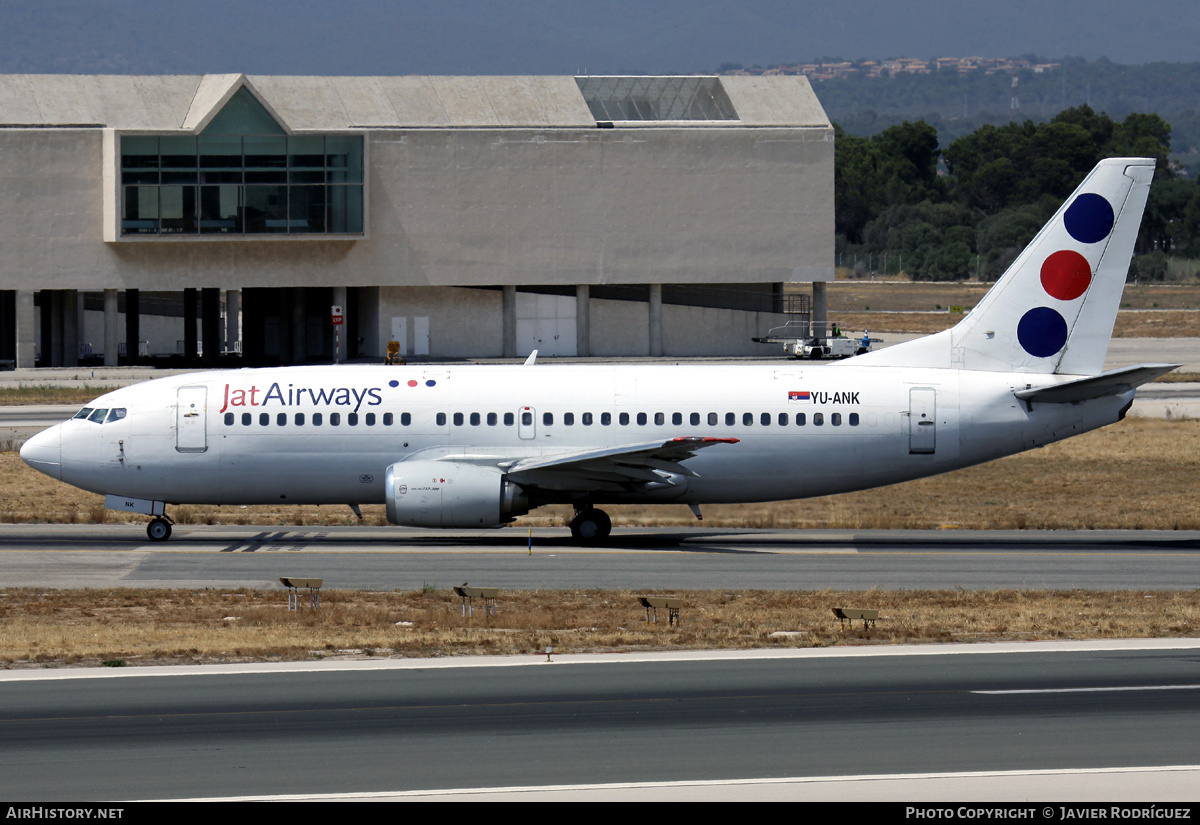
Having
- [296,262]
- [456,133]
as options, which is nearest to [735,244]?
[456,133]

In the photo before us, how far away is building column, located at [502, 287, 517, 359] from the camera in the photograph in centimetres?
8894

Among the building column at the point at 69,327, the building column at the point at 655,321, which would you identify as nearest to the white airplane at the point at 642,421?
the building column at the point at 655,321

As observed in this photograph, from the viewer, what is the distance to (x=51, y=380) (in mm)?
76125

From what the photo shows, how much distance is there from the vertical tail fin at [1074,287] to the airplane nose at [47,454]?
20597 mm

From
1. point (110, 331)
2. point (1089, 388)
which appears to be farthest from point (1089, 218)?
point (110, 331)

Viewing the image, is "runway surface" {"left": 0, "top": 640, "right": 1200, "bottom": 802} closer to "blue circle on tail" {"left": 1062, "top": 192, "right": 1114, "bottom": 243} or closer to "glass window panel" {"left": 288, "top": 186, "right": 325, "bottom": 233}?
"blue circle on tail" {"left": 1062, "top": 192, "right": 1114, "bottom": 243}

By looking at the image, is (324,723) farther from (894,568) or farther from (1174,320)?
(1174,320)

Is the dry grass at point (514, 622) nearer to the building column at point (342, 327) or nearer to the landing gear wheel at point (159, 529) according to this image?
the landing gear wheel at point (159, 529)

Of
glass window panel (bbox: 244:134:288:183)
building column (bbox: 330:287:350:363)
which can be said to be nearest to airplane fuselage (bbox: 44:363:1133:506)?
glass window panel (bbox: 244:134:288:183)

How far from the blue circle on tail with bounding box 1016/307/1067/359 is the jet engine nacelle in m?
12.1

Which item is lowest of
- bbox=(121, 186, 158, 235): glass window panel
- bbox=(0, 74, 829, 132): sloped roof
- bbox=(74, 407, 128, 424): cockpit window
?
bbox=(74, 407, 128, 424): cockpit window

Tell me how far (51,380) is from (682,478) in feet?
167

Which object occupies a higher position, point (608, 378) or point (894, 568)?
point (608, 378)

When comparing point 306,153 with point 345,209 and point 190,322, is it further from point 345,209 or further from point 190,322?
point 190,322
